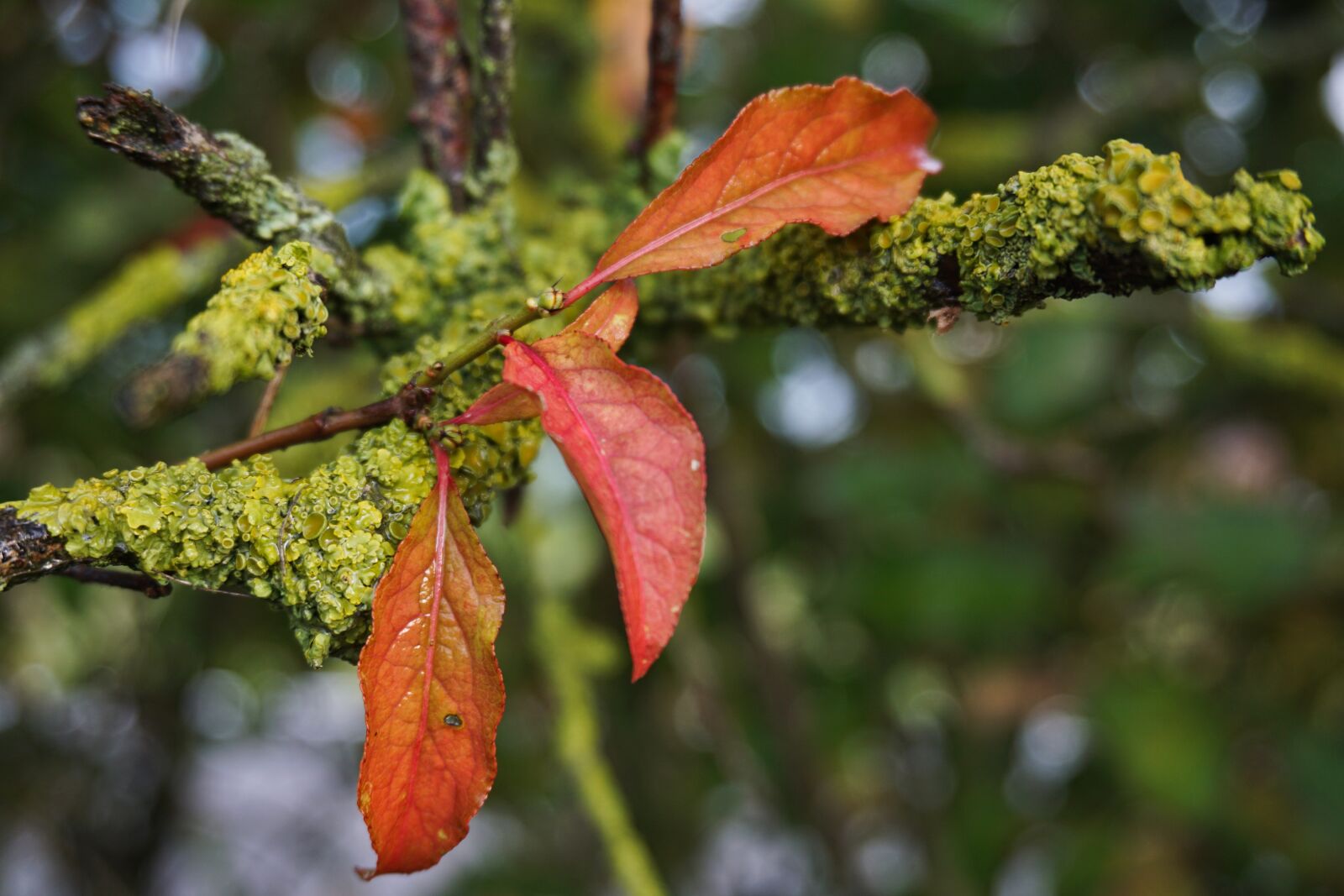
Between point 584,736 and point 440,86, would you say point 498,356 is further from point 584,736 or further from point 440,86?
point 584,736

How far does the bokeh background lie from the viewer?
92 centimetres

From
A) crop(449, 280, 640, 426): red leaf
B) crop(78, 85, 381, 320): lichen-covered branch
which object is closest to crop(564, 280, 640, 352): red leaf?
crop(449, 280, 640, 426): red leaf

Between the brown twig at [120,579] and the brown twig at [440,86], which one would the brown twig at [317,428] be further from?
the brown twig at [440,86]

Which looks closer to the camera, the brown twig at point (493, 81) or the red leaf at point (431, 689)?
the red leaf at point (431, 689)

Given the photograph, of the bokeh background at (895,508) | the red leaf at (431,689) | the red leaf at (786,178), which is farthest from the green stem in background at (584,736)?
the red leaf at (786,178)

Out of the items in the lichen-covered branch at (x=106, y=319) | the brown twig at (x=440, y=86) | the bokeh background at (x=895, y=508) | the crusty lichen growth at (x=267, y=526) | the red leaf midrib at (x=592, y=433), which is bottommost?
the bokeh background at (x=895, y=508)

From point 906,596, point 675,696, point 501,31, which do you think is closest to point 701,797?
point 675,696

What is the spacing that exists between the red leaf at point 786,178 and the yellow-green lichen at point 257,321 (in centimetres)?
9

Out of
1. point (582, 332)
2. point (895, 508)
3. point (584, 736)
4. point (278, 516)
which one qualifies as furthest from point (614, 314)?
point (895, 508)

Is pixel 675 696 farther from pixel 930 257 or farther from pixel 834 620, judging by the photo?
pixel 930 257

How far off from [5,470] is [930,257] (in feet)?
3.60

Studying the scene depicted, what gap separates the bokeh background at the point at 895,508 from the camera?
918mm

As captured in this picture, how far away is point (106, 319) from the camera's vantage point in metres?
0.55

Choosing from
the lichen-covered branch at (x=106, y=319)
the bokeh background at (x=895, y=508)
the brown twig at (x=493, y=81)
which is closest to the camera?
the brown twig at (x=493, y=81)
